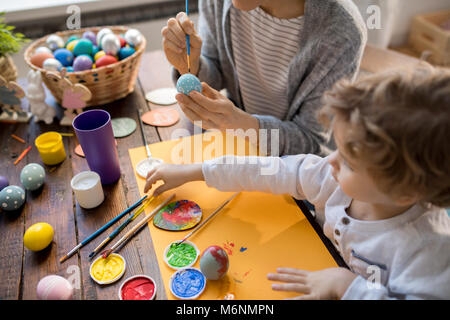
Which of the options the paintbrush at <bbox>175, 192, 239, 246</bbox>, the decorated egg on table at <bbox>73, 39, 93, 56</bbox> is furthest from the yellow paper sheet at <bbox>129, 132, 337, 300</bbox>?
the decorated egg on table at <bbox>73, 39, 93, 56</bbox>

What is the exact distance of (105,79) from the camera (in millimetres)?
1076

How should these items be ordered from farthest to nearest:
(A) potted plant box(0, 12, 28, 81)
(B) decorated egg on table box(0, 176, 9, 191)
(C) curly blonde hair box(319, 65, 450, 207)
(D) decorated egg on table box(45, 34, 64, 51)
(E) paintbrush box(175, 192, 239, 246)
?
(D) decorated egg on table box(45, 34, 64, 51)
(A) potted plant box(0, 12, 28, 81)
(B) decorated egg on table box(0, 176, 9, 191)
(E) paintbrush box(175, 192, 239, 246)
(C) curly blonde hair box(319, 65, 450, 207)

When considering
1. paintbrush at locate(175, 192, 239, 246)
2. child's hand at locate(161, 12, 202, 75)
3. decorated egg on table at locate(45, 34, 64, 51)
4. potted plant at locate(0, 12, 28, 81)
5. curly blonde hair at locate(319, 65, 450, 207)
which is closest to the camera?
curly blonde hair at locate(319, 65, 450, 207)

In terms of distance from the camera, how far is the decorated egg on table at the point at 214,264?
65 cm

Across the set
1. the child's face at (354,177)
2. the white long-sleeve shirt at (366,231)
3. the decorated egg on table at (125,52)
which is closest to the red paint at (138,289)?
the white long-sleeve shirt at (366,231)

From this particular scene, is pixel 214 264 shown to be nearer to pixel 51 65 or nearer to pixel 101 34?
pixel 51 65

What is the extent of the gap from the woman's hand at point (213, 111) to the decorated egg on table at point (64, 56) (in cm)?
47

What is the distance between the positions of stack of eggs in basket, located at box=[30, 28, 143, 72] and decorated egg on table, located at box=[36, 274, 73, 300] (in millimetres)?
646

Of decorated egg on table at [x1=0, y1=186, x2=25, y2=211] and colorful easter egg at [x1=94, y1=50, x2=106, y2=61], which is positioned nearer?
decorated egg on table at [x1=0, y1=186, x2=25, y2=211]

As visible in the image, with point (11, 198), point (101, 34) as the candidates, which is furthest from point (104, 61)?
point (11, 198)

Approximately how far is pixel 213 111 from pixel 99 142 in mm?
277

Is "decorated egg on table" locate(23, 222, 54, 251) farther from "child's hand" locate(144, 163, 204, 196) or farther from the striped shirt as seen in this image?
the striped shirt

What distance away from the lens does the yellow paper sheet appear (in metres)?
0.67

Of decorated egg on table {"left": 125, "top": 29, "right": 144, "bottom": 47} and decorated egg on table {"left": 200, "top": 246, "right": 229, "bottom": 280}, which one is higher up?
decorated egg on table {"left": 125, "top": 29, "right": 144, "bottom": 47}
